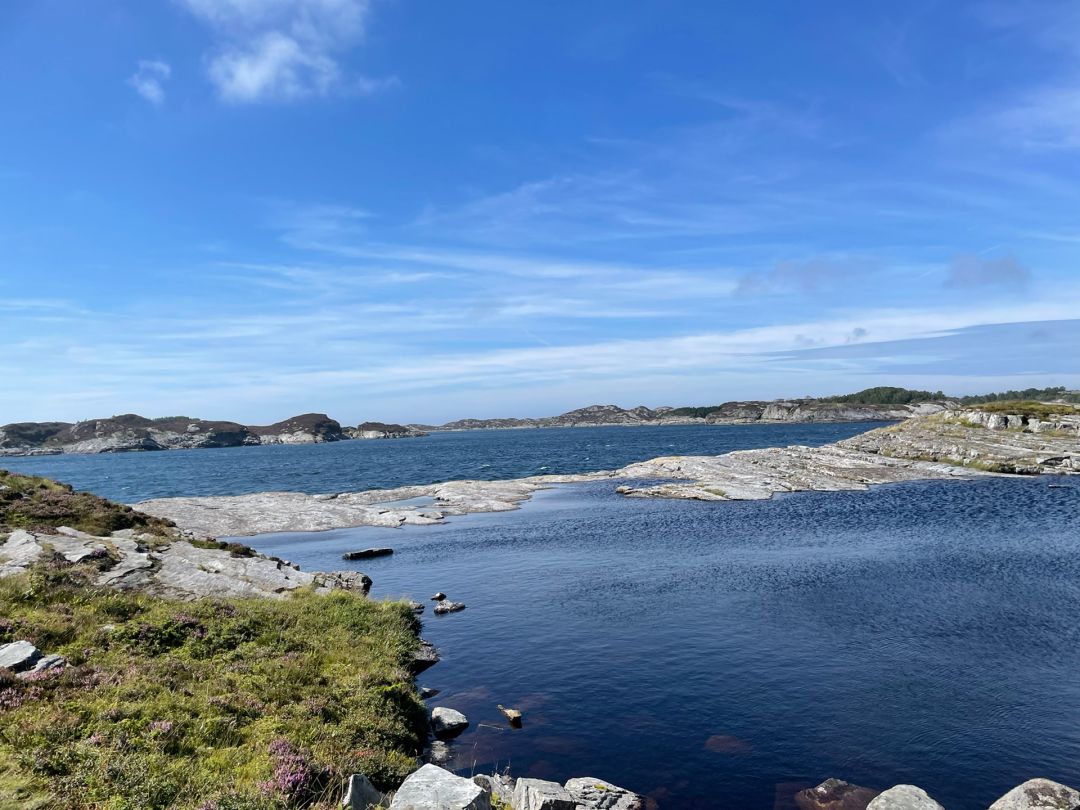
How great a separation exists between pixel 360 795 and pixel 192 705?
8.01 m

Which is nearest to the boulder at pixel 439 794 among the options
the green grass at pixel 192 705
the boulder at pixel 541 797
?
the green grass at pixel 192 705

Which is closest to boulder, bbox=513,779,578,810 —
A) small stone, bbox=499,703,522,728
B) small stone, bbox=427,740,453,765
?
small stone, bbox=427,740,453,765

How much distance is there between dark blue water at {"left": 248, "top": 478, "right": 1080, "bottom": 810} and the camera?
21297 mm

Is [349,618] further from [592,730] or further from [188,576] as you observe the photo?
[592,730]

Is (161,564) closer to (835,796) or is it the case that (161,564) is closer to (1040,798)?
(835,796)

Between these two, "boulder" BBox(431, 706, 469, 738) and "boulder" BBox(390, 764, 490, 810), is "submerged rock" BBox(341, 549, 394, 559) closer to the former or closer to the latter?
"boulder" BBox(431, 706, 469, 738)

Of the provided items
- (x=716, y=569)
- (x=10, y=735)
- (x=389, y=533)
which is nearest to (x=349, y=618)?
(x=10, y=735)

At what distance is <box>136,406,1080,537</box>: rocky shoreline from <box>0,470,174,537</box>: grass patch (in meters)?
25.5

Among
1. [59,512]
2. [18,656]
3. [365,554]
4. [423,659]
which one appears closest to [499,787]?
[423,659]

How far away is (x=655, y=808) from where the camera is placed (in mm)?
18891

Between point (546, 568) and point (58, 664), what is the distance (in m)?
37.2

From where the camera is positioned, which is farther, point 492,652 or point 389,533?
point 389,533

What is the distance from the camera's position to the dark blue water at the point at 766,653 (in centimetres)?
2130

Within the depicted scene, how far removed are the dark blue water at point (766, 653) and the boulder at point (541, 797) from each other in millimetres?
3694
